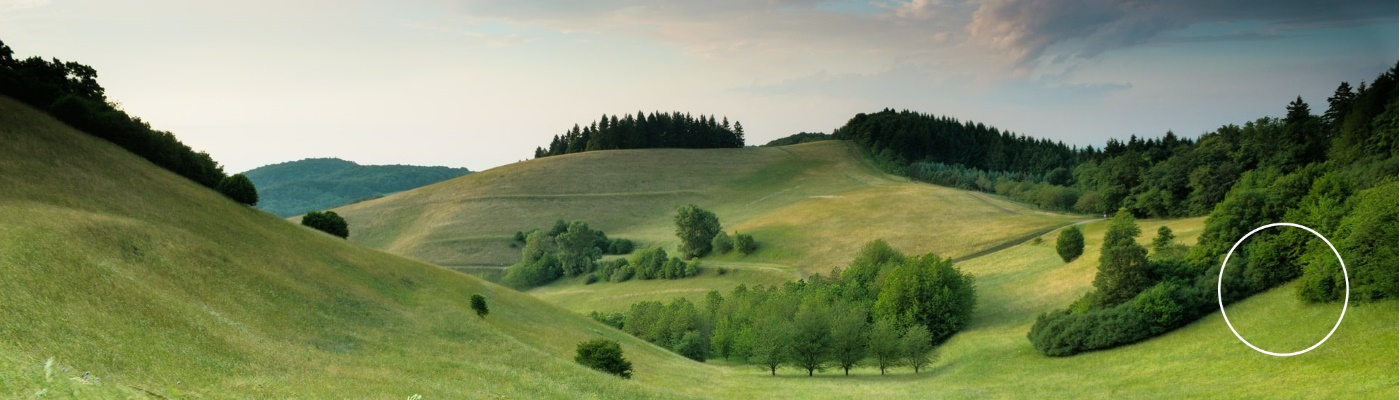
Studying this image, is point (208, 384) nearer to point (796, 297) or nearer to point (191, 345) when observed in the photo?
point (191, 345)

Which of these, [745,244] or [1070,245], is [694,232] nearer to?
[745,244]

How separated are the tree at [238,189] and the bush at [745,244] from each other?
9441cm

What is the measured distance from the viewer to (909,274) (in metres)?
83.8

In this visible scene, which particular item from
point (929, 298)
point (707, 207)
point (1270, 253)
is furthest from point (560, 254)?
point (1270, 253)

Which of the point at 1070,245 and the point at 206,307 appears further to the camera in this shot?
the point at 1070,245

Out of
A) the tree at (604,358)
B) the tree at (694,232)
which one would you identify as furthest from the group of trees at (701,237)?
the tree at (604,358)

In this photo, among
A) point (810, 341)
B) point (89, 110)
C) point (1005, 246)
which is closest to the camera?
point (89, 110)

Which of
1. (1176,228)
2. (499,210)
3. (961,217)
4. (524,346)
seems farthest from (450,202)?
(524,346)

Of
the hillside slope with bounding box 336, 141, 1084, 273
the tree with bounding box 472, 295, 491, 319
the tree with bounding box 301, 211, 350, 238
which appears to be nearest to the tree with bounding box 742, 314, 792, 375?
the tree with bounding box 472, 295, 491, 319

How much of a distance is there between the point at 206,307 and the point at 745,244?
113325 millimetres

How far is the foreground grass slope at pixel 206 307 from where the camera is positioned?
64.6 feet

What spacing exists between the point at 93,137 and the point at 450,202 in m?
139

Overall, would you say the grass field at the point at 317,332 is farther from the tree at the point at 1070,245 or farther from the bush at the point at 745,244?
the bush at the point at 745,244

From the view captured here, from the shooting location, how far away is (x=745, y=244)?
139 m
